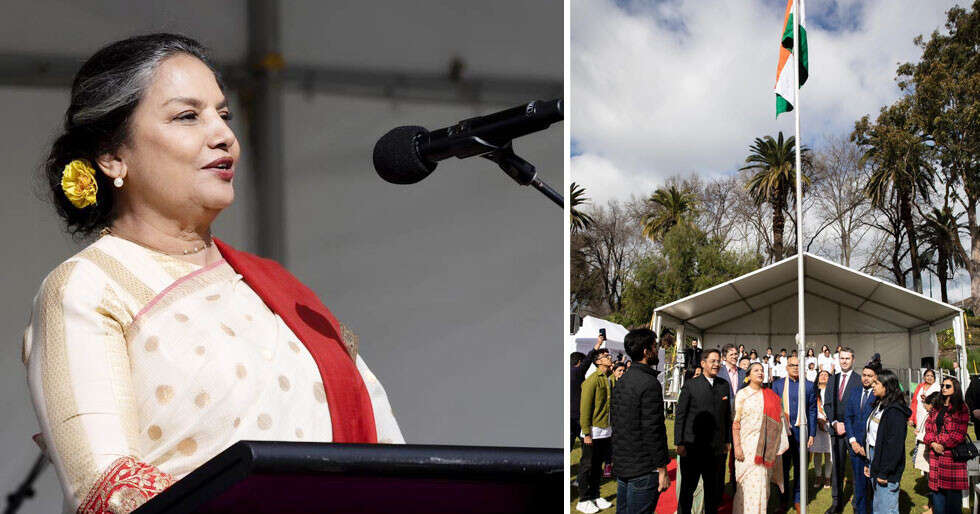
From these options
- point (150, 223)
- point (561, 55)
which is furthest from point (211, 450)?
point (561, 55)

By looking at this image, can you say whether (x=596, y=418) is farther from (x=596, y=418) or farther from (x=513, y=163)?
(x=513, y=163)

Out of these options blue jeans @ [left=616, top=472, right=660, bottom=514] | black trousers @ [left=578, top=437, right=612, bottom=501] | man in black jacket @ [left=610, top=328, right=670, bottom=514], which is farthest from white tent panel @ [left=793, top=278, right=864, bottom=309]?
black trousers @ [left=578, top=437, right=612, bottom=501]

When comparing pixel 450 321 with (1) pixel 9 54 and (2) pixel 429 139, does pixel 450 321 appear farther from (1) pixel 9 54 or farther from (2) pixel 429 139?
(1) pixel 9 54

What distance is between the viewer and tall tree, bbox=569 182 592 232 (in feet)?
6.58

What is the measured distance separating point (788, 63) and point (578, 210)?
1.99ft

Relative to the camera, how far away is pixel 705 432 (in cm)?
228

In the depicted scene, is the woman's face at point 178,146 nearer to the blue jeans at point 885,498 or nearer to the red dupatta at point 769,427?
the red dupatta at point 769,427

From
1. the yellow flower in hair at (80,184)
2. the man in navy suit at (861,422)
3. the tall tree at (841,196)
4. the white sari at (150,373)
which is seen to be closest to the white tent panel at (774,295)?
the tall tree at (841,196)

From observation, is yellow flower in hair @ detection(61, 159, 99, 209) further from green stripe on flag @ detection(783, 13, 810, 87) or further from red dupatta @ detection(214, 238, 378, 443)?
green stripe on flag @ detection(783, 13, 810, 87)

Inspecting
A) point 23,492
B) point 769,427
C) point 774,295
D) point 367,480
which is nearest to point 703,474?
point 769,427

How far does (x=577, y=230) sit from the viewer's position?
6.70 ft

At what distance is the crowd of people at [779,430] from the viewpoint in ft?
6.20

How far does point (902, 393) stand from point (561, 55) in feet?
3.68

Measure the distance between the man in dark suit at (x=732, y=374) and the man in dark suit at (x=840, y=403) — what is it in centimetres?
22
